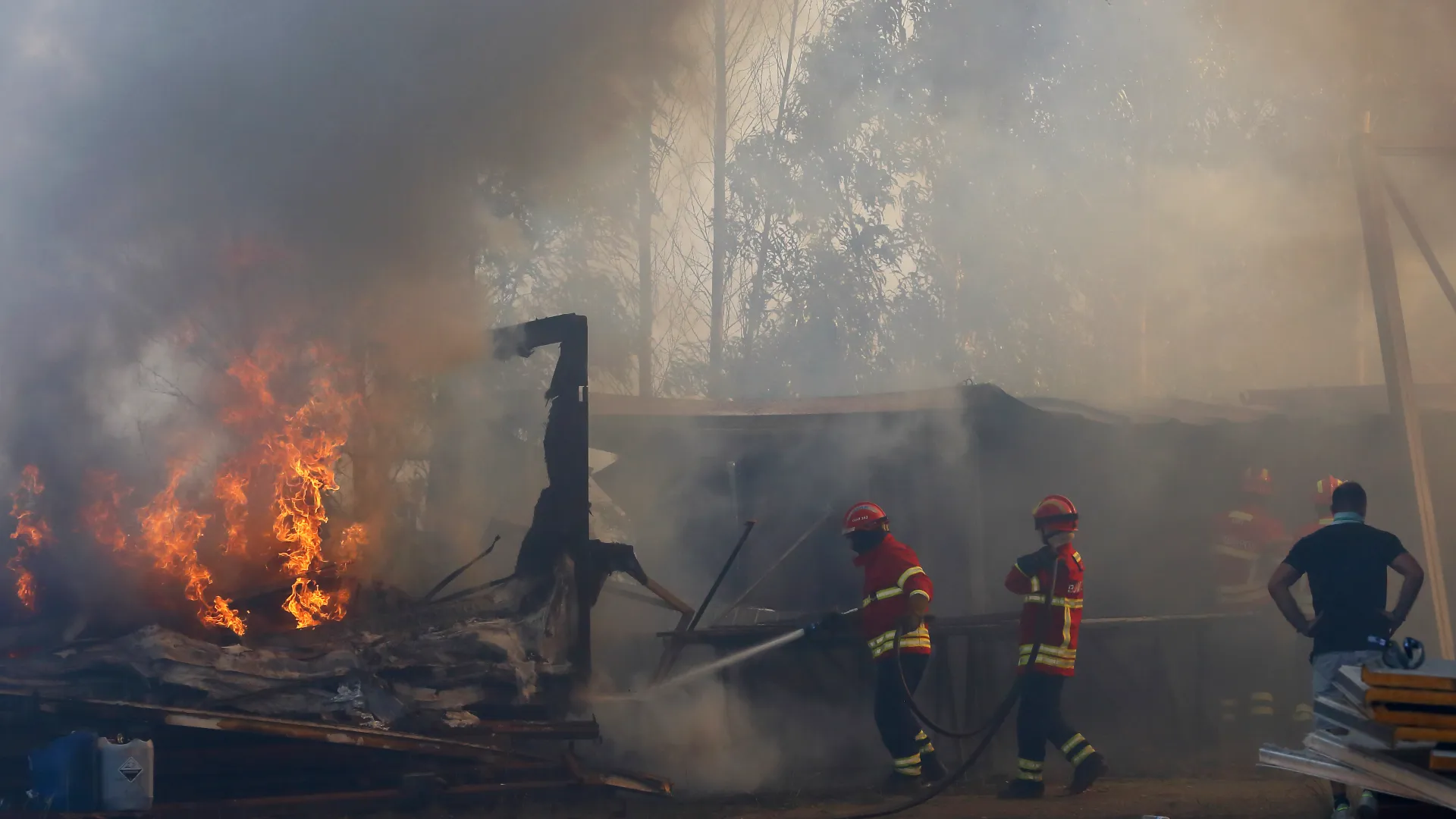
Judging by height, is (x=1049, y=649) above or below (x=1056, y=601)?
below

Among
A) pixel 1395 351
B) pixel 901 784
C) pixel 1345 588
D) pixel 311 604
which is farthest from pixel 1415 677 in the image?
pixel 311 604

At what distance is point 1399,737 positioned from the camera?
4754mm

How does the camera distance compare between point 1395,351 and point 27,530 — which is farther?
point 1395,351

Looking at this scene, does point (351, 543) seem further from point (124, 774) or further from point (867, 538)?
point (867, 538)

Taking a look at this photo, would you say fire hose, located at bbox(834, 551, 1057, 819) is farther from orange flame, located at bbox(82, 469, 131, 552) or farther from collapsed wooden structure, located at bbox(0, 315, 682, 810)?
orange flame, located at bbox(82, 469, 131, 552)

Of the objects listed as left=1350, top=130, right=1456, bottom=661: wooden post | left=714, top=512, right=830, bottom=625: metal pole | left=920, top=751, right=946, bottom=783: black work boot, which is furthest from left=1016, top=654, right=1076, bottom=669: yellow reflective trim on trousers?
left=1350, top=130, right=1456, bottom=661: wooden post

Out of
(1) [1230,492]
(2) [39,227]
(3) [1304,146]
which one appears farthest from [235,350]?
Answer: (3) [1304,146]

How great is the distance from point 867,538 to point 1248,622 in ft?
11.8

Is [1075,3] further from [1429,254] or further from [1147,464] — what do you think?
[1147,464]

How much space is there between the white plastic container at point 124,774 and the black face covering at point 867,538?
13.9 ft

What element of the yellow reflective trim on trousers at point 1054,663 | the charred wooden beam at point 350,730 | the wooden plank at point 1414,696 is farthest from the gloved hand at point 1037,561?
the charred wooden beam at point 350,730

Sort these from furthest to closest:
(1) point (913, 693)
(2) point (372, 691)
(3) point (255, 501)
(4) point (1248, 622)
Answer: (4) point (1248, 622) → (3) point (255, 501) → (1) point (913, 693) → (2) point (372, 691)

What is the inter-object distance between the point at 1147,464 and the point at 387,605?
6.53 metres

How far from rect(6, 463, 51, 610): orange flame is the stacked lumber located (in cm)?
715
